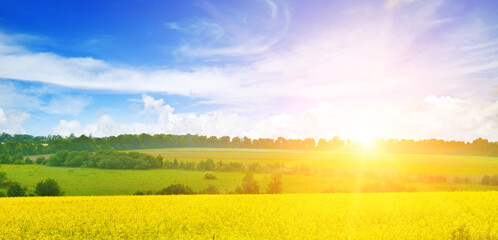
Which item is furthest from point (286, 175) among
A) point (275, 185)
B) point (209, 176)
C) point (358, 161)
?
point (358, 161)

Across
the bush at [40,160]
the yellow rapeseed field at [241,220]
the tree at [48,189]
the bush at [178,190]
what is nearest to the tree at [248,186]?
the bush at [178,190]

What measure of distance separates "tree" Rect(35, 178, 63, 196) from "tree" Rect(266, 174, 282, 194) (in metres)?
26.0

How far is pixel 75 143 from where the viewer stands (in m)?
61.2

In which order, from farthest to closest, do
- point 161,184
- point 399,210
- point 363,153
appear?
point 363,153, point 161,184, point 399,210

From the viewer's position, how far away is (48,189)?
119 feet

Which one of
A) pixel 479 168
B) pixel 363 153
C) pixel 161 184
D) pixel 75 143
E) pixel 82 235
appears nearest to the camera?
pixel 82 235

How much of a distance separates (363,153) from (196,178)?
4578 centimetres

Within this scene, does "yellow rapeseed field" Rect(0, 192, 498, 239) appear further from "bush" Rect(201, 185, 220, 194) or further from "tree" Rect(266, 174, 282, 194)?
"tree" Rect(266, 174, 282, 194)

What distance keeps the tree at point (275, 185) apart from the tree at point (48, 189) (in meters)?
26.0

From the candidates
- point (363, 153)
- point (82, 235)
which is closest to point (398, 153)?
point (363, 153)

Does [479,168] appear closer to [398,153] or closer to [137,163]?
[398,153]

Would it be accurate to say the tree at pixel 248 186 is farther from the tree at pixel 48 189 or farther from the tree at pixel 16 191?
the tree at pixel 16 191

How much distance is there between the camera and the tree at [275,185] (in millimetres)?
44069

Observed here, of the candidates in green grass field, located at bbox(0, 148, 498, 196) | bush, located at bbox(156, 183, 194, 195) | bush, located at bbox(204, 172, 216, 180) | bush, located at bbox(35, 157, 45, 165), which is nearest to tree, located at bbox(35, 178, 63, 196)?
green grass field, located at bbox(0, 148, 498, 196)
